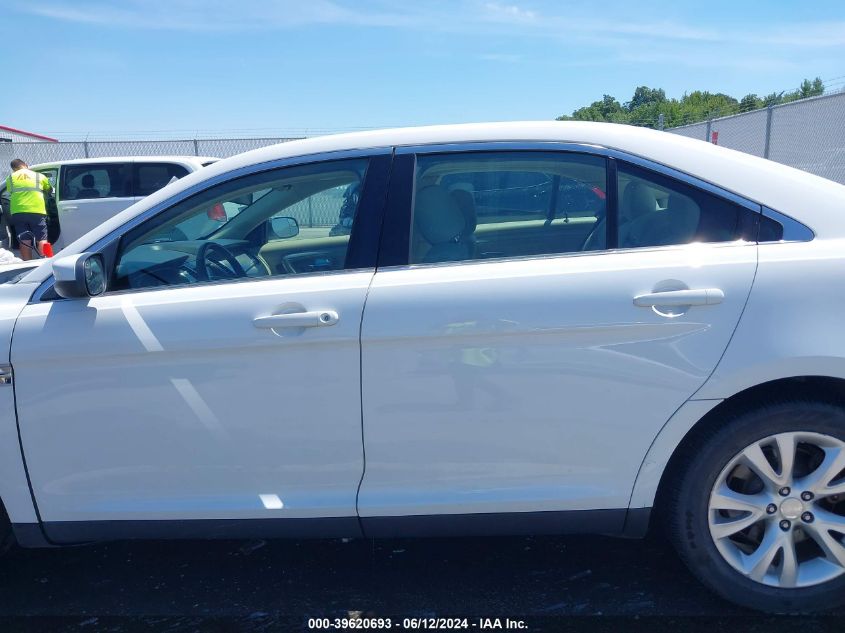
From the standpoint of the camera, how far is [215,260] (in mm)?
2859

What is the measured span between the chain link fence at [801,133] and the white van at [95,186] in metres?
9.17

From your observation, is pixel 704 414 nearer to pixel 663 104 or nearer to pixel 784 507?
pixel 784 507

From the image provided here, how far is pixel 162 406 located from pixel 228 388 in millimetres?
243

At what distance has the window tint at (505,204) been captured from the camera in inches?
104

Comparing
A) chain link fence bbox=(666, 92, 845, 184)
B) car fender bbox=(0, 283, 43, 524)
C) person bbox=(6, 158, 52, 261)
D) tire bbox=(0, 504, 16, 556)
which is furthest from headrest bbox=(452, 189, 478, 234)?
chain link fence bbox=(666, 92, 845, 184)

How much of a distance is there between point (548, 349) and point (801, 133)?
11.3 meters

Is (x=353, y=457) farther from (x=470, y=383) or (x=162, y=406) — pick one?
(x=162, y=406)

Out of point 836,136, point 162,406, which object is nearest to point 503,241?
point 162,406

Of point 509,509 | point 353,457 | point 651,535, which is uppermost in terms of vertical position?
point 353,457

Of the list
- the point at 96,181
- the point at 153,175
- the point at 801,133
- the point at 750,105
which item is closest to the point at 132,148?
the point at 96,181

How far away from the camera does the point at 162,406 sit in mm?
2543

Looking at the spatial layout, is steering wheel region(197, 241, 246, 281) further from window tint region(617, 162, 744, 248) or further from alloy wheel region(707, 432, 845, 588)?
alloy wheel region(707, 432, 845, 588)

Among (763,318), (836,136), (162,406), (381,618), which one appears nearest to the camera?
(763,318)

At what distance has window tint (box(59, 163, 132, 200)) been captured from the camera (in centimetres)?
1086
